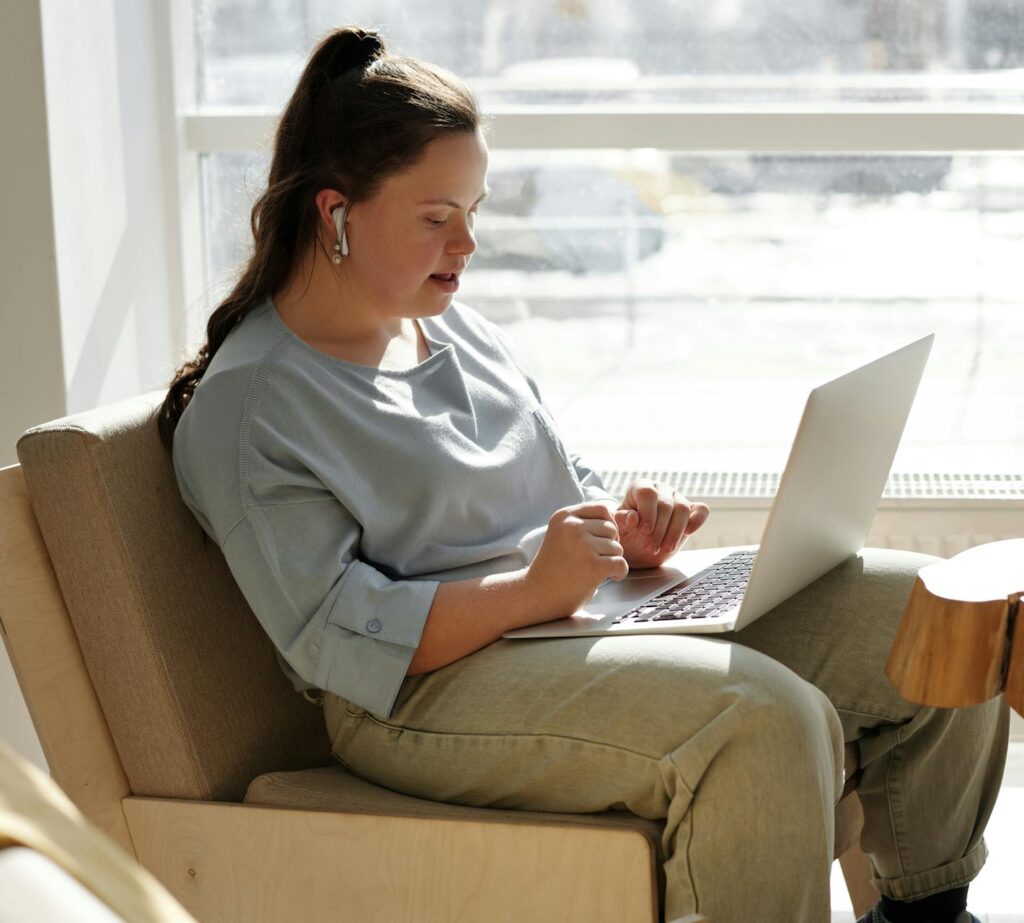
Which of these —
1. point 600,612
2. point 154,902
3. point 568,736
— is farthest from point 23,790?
point 600,612

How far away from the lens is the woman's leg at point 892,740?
143 cm

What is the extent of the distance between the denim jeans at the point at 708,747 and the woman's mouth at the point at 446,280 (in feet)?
1.30

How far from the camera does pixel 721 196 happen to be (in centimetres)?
245

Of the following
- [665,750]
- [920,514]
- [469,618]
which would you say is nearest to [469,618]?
[469,618]

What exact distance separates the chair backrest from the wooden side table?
0.69 meters

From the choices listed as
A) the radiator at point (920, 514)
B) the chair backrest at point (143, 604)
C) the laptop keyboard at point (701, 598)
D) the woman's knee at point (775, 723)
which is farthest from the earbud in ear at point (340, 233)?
the radiator at point (920, 514)

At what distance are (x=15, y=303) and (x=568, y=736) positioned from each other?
4.02 ft

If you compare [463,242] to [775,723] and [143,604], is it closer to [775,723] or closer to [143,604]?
[143,604]

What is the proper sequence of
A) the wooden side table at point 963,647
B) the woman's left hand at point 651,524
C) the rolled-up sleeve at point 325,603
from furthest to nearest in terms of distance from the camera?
the woman's left hand at point 651,524 < the rolled-up sleeve at point 325,603 < the wooden side table at point 963,647

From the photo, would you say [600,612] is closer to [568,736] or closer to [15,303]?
[568,736]

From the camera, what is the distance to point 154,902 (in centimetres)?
59

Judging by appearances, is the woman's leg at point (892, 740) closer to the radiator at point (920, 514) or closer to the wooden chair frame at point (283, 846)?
the wooden chair frame at point (283, 846)

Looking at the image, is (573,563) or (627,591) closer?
(573,563)

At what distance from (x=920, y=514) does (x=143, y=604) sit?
57.0 inches
